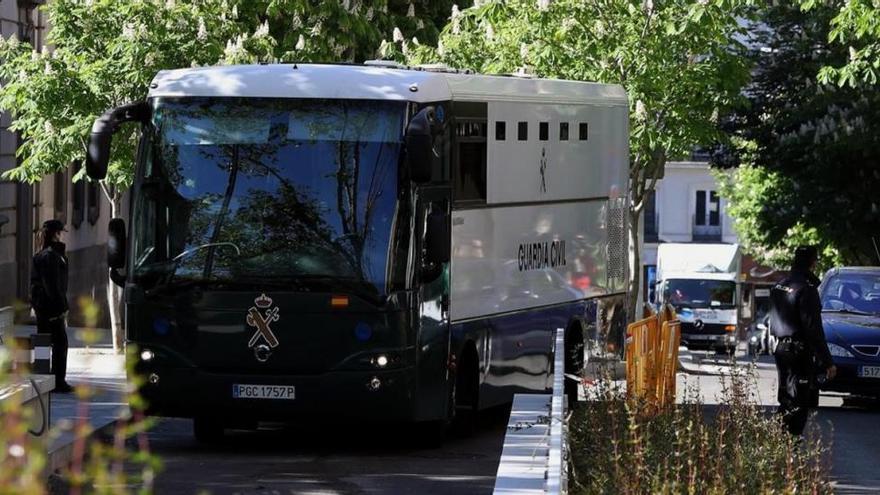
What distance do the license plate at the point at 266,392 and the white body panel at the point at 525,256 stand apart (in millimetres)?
1775

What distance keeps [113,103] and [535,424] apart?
51.4 feet

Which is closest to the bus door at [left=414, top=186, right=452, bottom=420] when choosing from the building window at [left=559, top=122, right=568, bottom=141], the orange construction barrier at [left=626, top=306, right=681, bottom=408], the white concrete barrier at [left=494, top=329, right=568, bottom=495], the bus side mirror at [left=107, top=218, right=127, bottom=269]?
the white concrete barrier at [left=494, top=329, right=568, bottom=495]

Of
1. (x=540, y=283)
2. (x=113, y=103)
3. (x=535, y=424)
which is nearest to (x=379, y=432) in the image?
(x=540, y=283)

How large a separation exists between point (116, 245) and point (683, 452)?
648 cm

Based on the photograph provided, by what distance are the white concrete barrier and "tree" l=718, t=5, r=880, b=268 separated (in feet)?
84.0

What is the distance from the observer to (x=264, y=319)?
14836 millimetres

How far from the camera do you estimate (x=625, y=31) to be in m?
32.1

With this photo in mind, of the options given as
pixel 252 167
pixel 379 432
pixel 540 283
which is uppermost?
pixel 252 167

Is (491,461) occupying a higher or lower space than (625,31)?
lower

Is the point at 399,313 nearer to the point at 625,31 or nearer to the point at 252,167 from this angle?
the point at 252,167

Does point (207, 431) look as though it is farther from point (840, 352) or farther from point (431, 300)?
point (840, 352)

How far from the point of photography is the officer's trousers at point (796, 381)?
15.3 metres

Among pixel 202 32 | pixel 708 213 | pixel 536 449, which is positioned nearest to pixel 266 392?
pixel 536 449

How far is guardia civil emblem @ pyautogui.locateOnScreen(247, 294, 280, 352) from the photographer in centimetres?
1484
